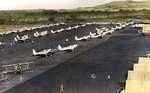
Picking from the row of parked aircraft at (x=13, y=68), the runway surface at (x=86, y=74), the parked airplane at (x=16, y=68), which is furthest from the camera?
the parked airplane at (x=16, y=68)

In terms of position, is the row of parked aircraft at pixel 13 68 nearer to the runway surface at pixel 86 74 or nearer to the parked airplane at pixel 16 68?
the parked airplane at pixel 16 68

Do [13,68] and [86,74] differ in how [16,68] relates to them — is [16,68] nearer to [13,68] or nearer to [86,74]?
[13,68]

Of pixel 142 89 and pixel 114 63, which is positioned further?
pixel 114 63

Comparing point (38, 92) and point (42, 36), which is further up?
point (38, 92)

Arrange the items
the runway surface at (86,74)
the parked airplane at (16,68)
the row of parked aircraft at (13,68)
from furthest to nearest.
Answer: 1. the parked airplane at (16,68)
2. the row of parked aircraft at (13,68)
3. the runway surface at (86,74)

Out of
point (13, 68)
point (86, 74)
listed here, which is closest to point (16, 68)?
point (13, 68)

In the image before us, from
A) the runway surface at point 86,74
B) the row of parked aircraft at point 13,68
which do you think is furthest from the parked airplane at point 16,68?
the runway surface at point 86,74

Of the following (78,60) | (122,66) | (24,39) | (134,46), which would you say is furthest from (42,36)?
(122,66)

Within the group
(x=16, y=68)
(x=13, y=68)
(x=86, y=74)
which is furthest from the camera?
(x=13, y=68)

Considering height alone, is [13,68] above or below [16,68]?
below

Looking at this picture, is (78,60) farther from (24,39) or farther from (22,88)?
(24,39)

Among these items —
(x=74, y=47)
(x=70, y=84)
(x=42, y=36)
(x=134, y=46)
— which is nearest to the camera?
(x=70, y=84)
